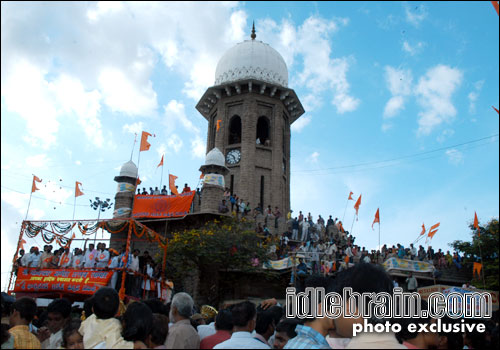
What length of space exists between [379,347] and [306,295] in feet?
4.76

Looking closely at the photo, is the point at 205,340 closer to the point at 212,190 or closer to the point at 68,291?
the point at 68,291

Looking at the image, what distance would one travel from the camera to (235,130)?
3547 centimetres

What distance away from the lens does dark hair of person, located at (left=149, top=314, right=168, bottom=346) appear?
16.2 feet

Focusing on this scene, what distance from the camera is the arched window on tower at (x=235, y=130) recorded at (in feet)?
114

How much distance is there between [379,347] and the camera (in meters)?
3.12

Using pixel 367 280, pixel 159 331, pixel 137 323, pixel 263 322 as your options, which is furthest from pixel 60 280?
pixel 367 280

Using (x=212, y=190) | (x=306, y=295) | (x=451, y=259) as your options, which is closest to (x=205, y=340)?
(x=306, y=295)

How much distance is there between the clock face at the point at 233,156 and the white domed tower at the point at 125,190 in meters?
6.63

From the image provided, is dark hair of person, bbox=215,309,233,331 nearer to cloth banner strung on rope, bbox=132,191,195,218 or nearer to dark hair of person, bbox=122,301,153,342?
dark hair of person, bbox=122,301,153,342

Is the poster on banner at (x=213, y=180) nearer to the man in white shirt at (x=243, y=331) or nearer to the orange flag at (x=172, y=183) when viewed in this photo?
the orange flag at (x=172, y=183)

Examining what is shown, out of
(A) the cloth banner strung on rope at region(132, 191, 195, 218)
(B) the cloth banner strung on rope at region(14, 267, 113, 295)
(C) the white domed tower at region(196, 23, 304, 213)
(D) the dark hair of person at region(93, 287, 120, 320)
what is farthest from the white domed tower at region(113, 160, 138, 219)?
(D) the dark hair of person at region(93, 287, 120, 320)

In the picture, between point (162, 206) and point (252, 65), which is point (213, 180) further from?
point (252, 65)

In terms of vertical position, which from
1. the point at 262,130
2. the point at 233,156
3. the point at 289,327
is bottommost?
the point at 289,327

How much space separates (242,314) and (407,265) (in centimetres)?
2068
